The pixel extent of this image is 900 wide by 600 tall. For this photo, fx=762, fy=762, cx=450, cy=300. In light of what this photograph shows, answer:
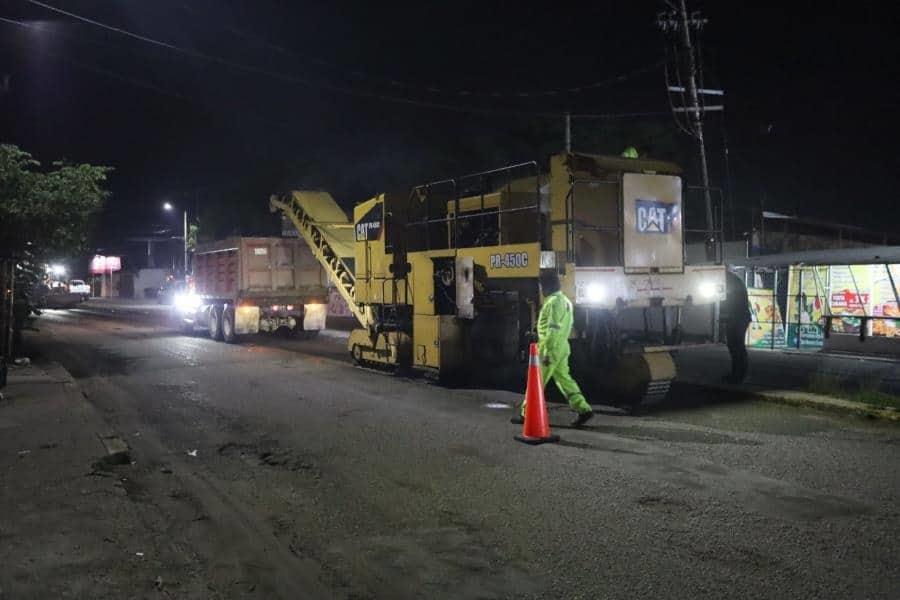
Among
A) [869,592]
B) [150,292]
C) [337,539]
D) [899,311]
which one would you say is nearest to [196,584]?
[337,539]

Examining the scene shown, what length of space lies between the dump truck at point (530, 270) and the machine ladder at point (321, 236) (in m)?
2.05

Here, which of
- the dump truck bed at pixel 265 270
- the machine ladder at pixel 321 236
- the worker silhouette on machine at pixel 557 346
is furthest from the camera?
the dump truck bed at pixel 265 270

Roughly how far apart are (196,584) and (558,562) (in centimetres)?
215

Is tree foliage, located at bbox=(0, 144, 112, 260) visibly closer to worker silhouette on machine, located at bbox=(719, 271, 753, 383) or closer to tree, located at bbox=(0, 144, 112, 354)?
tree, located at bbox=(0, 144, 112, 354)

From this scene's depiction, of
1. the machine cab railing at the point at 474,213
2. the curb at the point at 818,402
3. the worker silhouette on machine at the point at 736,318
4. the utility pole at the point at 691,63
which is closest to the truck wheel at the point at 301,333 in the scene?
the machine cab railing at the point at 474,213

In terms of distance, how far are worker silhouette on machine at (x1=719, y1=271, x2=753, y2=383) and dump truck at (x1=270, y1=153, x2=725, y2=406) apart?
695 millimetres

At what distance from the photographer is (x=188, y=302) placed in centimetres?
2341

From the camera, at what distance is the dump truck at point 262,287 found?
64.7ft

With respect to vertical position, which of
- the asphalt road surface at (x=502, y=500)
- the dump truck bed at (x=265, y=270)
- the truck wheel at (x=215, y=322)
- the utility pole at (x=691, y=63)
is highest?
the utility pole at (x=691, y=63)

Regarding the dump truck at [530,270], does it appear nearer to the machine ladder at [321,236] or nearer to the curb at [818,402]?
the curb at [818,402]

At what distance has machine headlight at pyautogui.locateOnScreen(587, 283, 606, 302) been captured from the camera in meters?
9.66

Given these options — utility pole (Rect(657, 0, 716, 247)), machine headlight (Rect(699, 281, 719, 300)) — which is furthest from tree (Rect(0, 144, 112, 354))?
utility pole (Rect(657, 0, 716, 247))

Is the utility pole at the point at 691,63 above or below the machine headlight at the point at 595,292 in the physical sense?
above

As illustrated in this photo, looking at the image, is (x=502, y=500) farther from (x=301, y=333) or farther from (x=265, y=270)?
(x=301, y=333)
